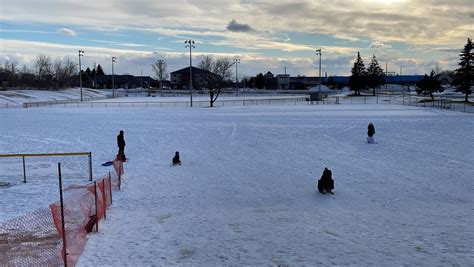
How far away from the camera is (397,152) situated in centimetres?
2245

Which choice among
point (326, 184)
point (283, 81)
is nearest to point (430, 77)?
point (326, 184)

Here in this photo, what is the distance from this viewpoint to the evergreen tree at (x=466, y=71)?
215 ft

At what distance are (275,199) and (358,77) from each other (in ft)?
282

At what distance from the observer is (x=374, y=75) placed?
323ft

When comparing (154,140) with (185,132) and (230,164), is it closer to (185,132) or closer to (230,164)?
(185,132)

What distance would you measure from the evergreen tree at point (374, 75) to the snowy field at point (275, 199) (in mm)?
71671

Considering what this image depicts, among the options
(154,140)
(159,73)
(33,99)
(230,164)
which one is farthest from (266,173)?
(159,73)

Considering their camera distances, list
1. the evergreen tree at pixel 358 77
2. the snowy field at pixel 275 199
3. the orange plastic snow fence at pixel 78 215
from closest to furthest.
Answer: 1. the orange plastic snow fence at pixel 78 215
2. the snowy field at pixel 275 199
3. the evergreen tree at pixel 358 77

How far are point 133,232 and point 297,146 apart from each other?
1511 cm

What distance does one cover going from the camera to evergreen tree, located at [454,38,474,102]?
215ft

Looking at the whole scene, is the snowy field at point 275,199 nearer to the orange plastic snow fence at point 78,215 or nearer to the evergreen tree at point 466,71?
the orange plastic snow fence at point 78,215

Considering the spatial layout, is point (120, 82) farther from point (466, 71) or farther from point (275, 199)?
point (275, 199)

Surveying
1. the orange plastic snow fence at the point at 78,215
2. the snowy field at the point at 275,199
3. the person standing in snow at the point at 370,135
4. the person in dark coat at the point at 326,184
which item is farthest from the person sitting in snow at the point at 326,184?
the person standing in snow at the point at 370,135

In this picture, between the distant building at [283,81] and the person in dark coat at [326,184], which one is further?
the distant building at [283,81]
